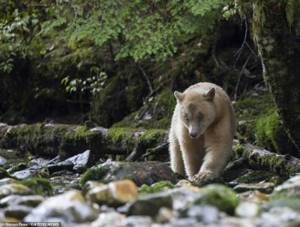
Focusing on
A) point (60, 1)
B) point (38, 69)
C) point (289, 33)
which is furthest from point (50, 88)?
point (289, 33)

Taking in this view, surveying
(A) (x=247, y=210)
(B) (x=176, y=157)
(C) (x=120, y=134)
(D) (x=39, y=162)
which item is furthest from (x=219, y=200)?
(D) (x=39, y=162)

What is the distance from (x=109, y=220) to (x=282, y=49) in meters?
3.65

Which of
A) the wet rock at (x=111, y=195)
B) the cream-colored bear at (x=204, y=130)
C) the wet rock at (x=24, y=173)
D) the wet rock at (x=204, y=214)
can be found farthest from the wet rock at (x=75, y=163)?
the wet rock at (x=204, y=214)

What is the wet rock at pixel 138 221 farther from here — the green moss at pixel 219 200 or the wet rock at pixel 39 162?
the wet rock at pixel 39 162

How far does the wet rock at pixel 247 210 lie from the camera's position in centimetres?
472

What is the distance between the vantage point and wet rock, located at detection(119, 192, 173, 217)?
4.91m

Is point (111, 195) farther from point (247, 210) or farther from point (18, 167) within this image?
point (18, 167)

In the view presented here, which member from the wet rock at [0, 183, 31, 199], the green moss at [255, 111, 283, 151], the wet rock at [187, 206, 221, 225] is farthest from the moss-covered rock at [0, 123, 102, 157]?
the wet rock at [187, 206, 221, 225]

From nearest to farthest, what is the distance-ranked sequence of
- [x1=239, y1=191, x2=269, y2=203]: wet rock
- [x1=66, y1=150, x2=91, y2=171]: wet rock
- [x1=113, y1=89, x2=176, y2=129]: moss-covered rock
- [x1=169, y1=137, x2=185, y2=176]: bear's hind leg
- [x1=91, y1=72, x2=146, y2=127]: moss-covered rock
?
1. [x1=239, y1=191, x2=269, y2=203]: wet rock
2. [x1=169, y1=137, x2=185, y2=176]: bear's hind leg
3. [x1=66, y1=150, x2=91, y2=171]: wet rock
4. [x1=113, y1=89, x2=176, y2=129]: moss-covered rock
5. [x1=91, y1=72, x2=146, y2=127]: moss-covered rock

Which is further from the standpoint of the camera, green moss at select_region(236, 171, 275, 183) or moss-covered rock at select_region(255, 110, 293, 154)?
moss-covered rock at select_region(255, 110, 293, 154)

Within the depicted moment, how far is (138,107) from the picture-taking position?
12641 mm

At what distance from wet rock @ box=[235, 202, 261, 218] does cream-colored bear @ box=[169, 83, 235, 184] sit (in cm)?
299

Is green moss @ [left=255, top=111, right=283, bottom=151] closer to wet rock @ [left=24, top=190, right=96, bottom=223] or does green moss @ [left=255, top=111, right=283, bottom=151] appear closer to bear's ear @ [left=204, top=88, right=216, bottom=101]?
bear's ear @ [left=204, top=88, right=216, bottom=101]

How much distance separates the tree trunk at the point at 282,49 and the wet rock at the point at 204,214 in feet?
11.4
